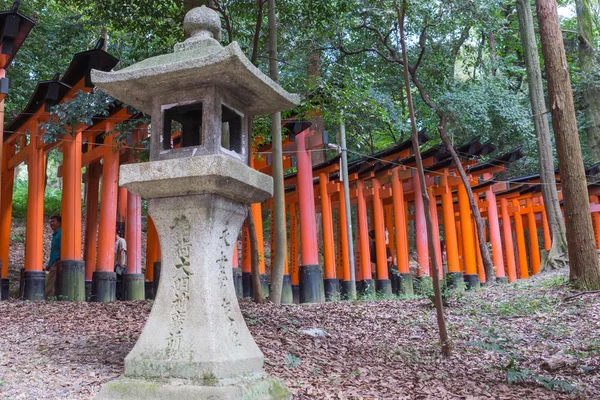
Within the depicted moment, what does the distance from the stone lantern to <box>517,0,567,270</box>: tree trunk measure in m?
9.04

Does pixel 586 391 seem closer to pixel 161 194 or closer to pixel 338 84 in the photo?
pixel 161 194

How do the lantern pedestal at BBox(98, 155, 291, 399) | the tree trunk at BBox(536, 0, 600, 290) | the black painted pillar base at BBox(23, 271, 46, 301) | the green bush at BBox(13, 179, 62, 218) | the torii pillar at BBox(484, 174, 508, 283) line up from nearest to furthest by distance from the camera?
1. the lantern pedestal at BBox(98, 155, 291, 399)
2. the tree trunk at BBox(536, 0, 600, 290)
3. the black painted pillar base at BBox(23, 271, 46, 301)
4. the torii pillar at BBox(484, 174, 508, 283)
5. the green bush at BBox(13, 179, 62, 218)

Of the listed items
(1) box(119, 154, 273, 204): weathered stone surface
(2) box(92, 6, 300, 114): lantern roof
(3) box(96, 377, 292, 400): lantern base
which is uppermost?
(2) box(92, 6, 300, 114): lantern roof

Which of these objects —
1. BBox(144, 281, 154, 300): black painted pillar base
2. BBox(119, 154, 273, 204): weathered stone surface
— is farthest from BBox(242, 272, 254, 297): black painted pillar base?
BBox(119, 154, 273, 204): weathered stone surface

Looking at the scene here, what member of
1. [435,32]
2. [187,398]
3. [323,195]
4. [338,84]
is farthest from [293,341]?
[435,32]

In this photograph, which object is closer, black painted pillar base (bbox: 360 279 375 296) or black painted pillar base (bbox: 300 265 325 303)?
black painted pillar base (bbox: 300 265 325 303)

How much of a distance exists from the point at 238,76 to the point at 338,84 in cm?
516

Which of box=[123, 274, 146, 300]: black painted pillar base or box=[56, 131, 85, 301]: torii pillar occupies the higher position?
box=[56, 131, 85, 301]: torii pillar

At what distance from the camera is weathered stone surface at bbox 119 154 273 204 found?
4195 millimetres

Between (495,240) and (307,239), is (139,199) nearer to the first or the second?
(307,239)

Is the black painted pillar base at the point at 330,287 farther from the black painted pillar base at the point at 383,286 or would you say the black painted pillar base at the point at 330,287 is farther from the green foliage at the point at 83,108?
the green foliage at the point at 83,108

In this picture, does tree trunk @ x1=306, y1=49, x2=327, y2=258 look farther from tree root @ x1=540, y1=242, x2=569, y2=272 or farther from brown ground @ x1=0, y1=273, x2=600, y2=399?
tree root @ x1=540, y1=242, x2=569, y2=272

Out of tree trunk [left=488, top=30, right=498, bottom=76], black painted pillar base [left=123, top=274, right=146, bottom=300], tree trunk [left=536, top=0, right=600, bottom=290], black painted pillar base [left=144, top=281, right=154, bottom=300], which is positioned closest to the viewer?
tree trunk [left=536, top=0, right=600, bottom=290]

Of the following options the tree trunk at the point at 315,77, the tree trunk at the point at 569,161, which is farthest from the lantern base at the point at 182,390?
the tree trunk at the point at 569,161
